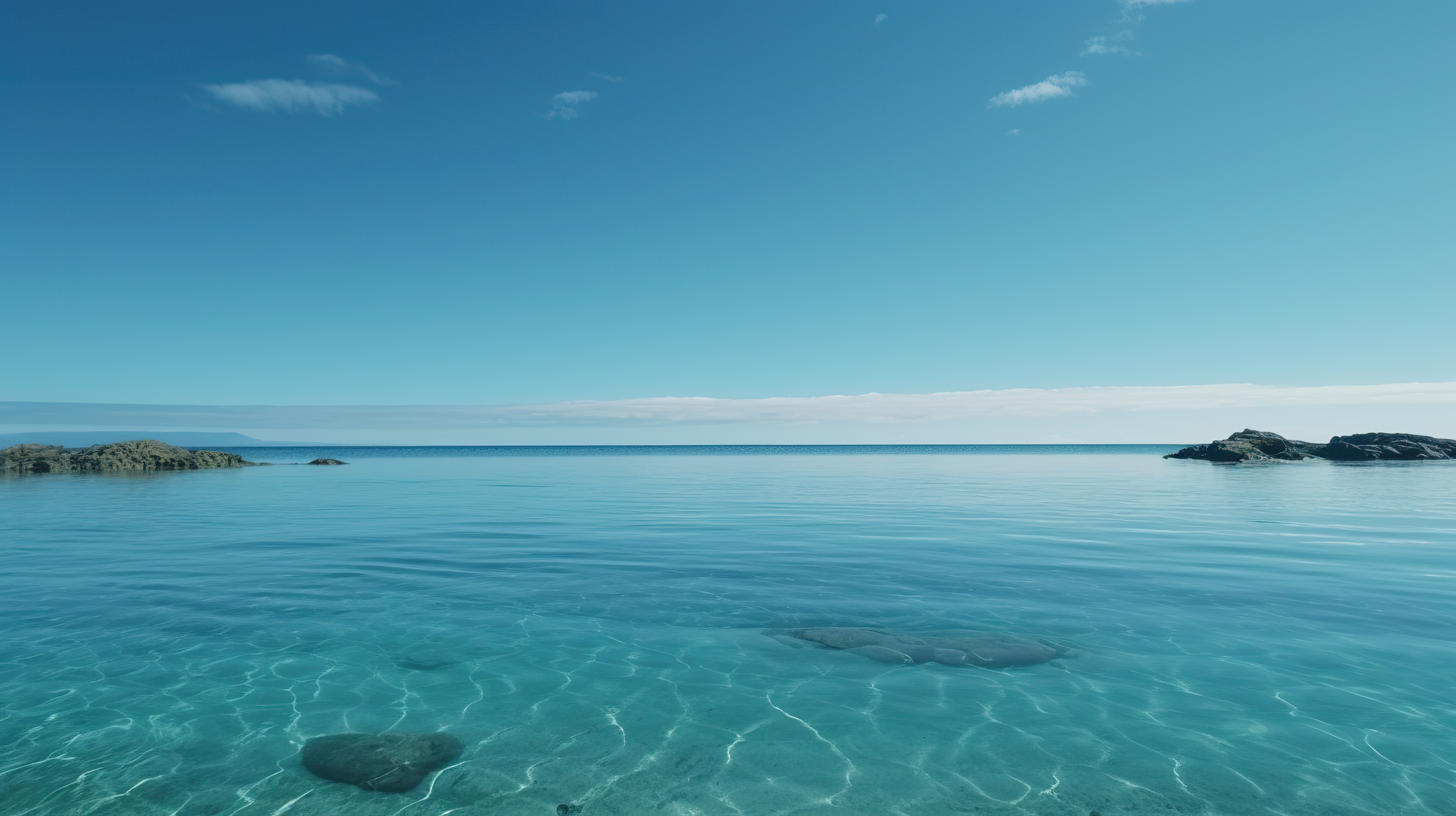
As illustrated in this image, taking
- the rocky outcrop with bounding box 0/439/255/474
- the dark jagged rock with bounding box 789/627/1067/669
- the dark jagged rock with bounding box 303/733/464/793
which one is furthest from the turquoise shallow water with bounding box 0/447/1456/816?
the rocky outcrop with bounding box 0/439/255/474

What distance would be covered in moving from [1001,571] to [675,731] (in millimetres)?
9997

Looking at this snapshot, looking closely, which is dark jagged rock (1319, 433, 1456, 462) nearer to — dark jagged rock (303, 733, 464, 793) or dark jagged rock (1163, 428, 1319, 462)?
dark jagged rock (1163, 428, 1319, 462)

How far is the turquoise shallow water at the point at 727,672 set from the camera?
19.5 feet

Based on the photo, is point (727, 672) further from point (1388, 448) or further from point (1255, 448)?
point (1388, 448)

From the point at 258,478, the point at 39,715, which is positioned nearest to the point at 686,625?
the point at 39,715

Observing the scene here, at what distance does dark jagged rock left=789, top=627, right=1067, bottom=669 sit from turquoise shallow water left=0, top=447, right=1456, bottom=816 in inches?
11.4

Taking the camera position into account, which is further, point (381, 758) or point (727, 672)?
point (727, 672)

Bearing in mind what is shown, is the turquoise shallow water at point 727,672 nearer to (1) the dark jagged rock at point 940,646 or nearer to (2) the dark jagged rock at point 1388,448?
(1) the dark jagged rock at point 940,646

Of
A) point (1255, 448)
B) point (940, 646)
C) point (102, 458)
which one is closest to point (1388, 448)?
point (1255, 448)

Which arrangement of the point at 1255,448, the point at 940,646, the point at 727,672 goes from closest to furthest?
A: the point at 727,672 < the point at 940,646 < the point at 1255,448

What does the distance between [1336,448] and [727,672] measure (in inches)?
3304

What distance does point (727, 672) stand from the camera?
8.65 metres

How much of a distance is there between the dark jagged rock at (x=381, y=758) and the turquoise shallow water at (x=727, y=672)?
0.14 metres

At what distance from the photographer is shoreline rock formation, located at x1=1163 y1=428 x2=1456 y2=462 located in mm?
64875
